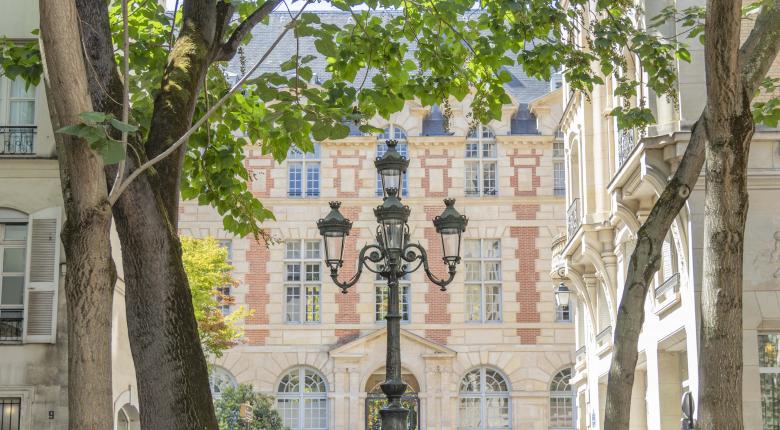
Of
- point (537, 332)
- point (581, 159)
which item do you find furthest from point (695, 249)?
point (537, 332)

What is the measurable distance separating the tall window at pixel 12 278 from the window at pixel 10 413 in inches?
35.5

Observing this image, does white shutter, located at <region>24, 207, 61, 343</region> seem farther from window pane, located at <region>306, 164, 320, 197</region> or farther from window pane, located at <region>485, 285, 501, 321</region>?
window pane, located at <region>485, 285, 501, 321</region>

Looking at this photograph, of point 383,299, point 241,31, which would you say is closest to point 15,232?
point 241,31

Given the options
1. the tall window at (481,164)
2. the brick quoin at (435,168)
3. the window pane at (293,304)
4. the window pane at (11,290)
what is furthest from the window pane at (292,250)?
the window pane at (11,290)

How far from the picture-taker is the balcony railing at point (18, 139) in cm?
1911

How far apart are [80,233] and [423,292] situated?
3112cm

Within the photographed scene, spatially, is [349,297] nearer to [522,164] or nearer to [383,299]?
[383,299]

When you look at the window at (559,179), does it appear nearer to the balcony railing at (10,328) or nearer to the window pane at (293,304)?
the window pane at (293,304)

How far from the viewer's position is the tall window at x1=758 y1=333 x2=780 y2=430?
16781 mm

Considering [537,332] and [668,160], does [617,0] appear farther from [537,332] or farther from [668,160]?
[537,332]

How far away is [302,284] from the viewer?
37.9 m

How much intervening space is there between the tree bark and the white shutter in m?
11.4

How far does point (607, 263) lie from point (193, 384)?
54.5 ft

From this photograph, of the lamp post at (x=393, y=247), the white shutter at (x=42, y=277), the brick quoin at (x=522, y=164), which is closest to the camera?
the lamp post at (x=393, y=247)
